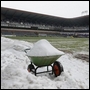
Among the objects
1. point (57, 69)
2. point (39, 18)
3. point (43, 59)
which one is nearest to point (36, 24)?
point (39, 18)

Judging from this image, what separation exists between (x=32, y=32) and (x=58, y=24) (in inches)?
1068

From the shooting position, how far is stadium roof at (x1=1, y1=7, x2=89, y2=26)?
60.9m

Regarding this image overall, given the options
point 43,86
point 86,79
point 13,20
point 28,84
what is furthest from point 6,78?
point 13,20

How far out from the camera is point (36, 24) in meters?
74.6

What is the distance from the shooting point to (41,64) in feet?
20.4

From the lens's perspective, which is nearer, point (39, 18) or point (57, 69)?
point (57, 69)

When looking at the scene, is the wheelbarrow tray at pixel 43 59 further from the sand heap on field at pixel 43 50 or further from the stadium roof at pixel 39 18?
the stadium roof at pixel 39 18

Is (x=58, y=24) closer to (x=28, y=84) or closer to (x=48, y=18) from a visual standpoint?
(x=48, y=18)

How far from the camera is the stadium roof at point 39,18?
200ft

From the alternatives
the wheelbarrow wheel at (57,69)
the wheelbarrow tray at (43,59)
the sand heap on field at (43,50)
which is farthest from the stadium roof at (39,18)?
the wheelbarrow wheel at (57,69)

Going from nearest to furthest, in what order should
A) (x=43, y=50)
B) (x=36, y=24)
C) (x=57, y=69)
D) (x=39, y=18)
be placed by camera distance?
(x=43, y=50) < (x=57, y=69) < (x=39, y=18) < (x=36, y=24)

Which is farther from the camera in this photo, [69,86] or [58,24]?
[58,24]

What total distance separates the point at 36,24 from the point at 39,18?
3346mm

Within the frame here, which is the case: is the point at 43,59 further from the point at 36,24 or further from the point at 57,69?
the point at 36,24
